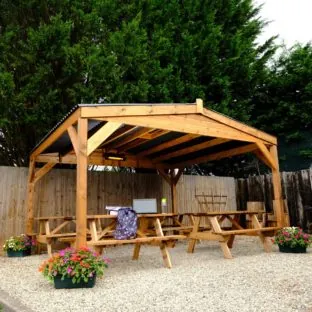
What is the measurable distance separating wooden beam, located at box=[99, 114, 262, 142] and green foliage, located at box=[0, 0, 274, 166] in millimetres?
2618

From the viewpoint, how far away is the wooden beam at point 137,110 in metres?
5.29

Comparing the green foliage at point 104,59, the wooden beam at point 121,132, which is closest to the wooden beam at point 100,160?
the green foliage at point 104,59

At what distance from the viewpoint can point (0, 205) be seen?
7.46 metres

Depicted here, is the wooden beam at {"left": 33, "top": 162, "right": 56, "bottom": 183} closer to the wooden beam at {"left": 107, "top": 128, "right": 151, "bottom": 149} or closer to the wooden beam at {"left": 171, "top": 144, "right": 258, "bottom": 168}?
the wooden beam at {"left": 107, "top": 128, "right": 151, "bottom": 149}

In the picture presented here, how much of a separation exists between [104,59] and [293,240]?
565cm

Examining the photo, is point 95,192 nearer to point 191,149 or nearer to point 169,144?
point 169,144

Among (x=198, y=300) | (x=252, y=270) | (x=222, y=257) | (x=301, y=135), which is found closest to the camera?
(x=198, y=300)

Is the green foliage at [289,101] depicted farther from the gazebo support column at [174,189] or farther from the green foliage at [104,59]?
the gazebo support column at [174,189]

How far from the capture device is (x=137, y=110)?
Answer: 5.82 meters

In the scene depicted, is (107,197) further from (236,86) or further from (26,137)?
(236,86)

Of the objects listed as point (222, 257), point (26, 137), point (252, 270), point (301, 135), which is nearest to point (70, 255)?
point (252, 270)

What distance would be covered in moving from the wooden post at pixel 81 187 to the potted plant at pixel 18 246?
3.07 metres

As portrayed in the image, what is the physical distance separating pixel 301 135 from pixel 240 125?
8.08 metres

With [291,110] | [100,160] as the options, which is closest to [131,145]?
[100,160]
